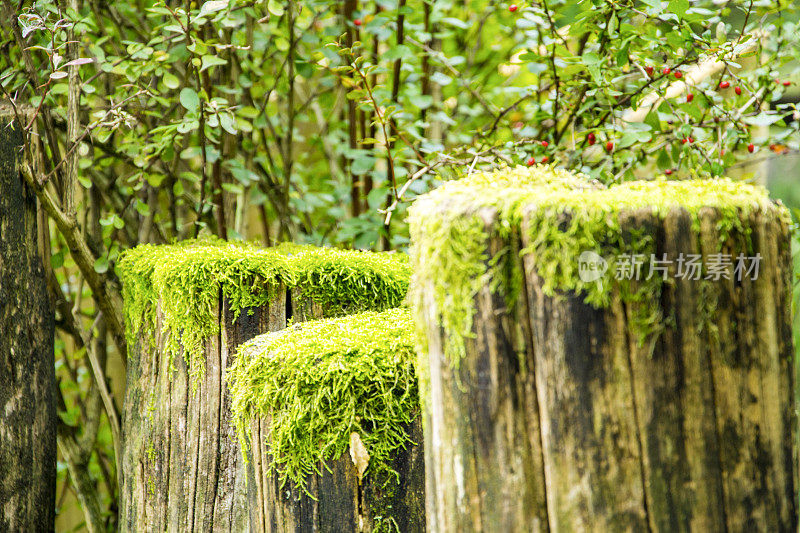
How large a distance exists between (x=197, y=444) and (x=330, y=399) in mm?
735

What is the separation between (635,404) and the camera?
3.20 feet

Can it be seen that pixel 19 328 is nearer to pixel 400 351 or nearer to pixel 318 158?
pixel 400 351

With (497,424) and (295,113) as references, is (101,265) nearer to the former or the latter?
(295,113)

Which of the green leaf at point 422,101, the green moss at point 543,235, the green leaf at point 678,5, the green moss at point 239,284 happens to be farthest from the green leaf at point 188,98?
the green leaf at point 678,5

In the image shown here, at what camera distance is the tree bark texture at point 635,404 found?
974 mm

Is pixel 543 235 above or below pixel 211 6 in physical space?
below

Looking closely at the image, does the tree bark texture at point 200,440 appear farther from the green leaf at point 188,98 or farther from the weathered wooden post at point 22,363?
the green leaf at point 188,98

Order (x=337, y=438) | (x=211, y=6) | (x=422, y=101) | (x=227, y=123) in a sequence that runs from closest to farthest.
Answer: (x=337, y=438), (x=211, y=6), (x=227, y=123), (x=422, y=101)

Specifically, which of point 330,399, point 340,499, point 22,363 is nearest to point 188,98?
point 22,363

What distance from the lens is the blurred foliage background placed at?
2.30 metres

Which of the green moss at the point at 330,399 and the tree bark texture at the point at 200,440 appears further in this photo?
the tree bark texture at the point at 200,440

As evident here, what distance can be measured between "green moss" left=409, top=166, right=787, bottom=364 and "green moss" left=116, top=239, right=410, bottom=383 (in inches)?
37.4

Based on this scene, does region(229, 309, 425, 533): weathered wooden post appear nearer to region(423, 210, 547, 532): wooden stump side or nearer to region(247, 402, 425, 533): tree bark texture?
region(247, 402, 425, 533): tree bark texture

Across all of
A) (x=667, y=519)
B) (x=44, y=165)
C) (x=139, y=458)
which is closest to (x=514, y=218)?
(x=667, y=519)
